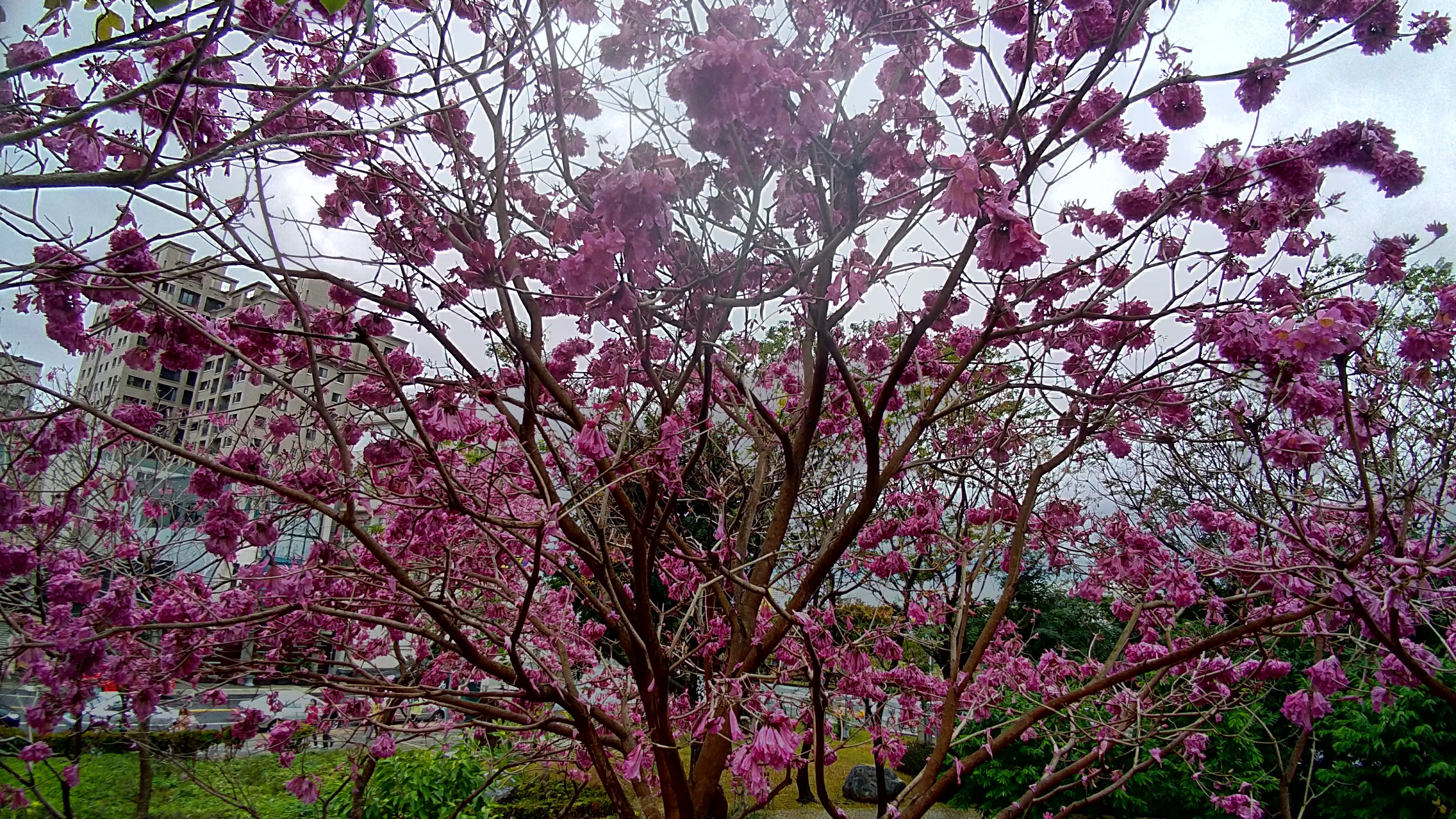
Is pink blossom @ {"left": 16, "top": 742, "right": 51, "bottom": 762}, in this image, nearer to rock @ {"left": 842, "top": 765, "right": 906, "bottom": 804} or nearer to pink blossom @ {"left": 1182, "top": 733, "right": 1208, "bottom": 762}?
pink blossom @ {"left": 1182, "top": 733, "right": 1208, "bottom": 762}

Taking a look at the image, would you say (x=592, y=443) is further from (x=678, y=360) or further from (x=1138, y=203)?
(x=1138, y=203)

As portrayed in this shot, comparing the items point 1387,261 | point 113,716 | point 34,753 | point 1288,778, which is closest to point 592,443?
point 1387,261

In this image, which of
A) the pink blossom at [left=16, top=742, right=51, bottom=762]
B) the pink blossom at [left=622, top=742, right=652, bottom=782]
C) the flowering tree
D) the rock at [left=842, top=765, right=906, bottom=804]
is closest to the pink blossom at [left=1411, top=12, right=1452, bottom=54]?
the flowering tree

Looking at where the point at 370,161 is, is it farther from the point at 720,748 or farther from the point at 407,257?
the point at 720,748

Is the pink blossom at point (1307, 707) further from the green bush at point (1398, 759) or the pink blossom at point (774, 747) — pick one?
the green bush at point (1398, 759)

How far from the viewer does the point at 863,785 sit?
9.45m

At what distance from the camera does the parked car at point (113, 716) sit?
145 inches

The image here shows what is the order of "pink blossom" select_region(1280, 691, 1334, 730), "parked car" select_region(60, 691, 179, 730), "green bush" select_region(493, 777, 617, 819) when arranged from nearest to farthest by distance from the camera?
"pink blossom" select_region(1280, 691, 1334, 730), "parked car" select_region(60, 691, 179, 730), "green bush" select_region(493, 777, 617, 819)

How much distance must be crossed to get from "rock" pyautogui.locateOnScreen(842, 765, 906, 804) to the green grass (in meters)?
5.99

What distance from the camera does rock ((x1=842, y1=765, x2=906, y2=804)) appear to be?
930 centimetres

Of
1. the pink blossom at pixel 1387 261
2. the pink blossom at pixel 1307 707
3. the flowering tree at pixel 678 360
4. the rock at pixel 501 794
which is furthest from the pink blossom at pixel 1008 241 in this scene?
the rock at pixel 501 794

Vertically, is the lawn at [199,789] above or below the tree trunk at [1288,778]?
below

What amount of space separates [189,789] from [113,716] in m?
1.30

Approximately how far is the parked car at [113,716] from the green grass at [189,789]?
0.46 meters
